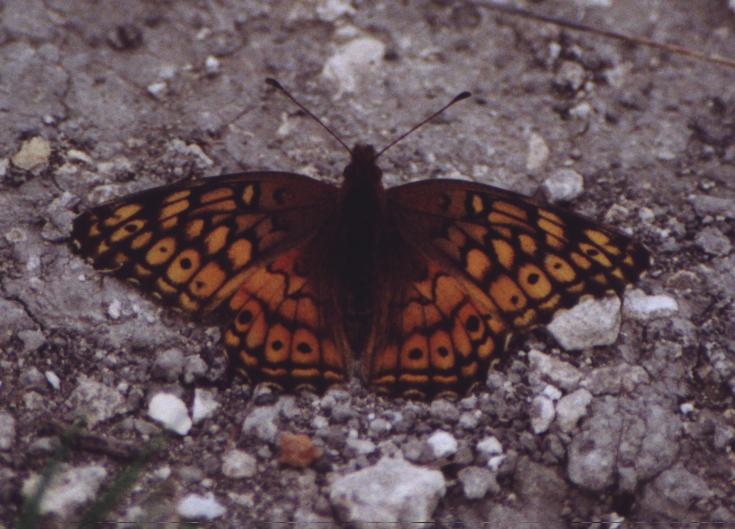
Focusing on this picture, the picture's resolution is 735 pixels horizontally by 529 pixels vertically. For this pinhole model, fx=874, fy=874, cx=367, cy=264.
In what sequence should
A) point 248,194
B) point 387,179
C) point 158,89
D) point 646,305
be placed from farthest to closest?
point 158,89
point 387,179
point 646,305
point 248,194

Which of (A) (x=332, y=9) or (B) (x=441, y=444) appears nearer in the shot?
(B) (x=441, y=444)

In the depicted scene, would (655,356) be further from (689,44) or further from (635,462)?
(689,44)

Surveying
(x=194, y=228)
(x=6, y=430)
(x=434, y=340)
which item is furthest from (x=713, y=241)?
(x=6, y=430)

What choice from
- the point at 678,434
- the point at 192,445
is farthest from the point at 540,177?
the point at 192,445

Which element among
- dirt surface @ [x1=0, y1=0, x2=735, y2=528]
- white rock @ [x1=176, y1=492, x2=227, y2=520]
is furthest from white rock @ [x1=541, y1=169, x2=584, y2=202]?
white rock @ [x1=176, y1=492, x2=227, y2=520]

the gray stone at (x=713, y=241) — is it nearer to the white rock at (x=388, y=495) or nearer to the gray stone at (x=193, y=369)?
the white rock at (x=388, y=495)

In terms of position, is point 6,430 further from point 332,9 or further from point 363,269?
point 332,9
